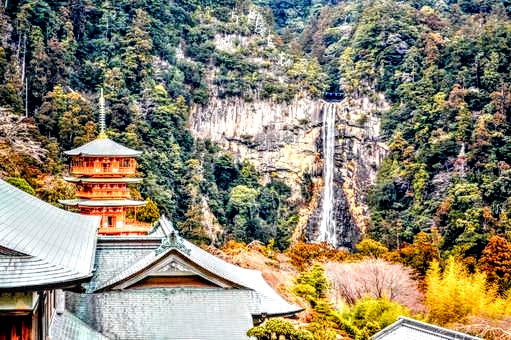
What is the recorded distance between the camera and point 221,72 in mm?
63531

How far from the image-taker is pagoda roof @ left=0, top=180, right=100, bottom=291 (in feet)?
24.7

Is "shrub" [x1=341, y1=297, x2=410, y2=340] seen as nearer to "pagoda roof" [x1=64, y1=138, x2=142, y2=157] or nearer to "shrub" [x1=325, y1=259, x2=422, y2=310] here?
"shrub" [x1=325, y1=259, x2=422, y2=310]

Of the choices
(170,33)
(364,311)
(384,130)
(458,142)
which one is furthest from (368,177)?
(364,311)

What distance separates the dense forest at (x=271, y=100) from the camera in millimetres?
40656

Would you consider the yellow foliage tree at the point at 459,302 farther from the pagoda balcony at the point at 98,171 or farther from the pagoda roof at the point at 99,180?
the pagoda balcony at the point at 98,171

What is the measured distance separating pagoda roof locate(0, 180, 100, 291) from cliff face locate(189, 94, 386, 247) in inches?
1998

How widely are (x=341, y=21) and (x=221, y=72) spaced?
2223cm

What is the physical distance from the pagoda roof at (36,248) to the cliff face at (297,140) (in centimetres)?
5076

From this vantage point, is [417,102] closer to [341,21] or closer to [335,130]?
[335,130]

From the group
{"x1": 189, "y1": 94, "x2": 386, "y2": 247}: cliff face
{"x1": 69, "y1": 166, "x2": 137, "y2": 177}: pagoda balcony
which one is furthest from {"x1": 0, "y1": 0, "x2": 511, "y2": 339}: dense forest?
{"x1": 69, "y1": 166, "x2": 137, "y2": 177}: pagoda balcony

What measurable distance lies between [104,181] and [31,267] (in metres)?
25.2

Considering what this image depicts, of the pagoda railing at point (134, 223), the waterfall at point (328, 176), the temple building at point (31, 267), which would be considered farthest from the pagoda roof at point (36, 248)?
the waterfall at point (328, 176)

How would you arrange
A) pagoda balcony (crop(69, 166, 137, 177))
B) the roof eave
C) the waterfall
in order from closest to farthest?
the roof eave, pagoda balcony (crop(69, 166, 137, 177)), the waterfall

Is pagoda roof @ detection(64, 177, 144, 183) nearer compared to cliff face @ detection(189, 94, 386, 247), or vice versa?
pagoda roof @ detection(64, 177, 144, 183)
